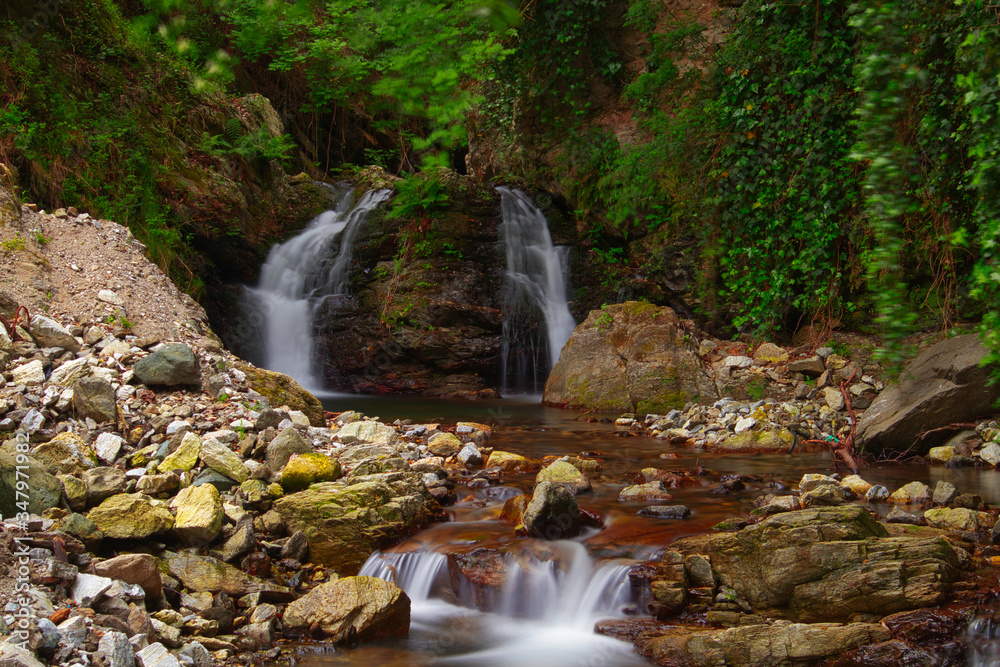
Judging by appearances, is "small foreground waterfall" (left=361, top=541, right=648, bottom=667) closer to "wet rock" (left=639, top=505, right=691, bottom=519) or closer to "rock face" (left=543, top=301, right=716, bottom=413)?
"wet rock" (left=639, top=505, right=691, bottom=519)

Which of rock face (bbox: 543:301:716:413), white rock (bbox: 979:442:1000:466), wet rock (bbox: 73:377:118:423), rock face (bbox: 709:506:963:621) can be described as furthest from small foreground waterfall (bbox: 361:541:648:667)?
rock face (bbox: 543:301:716:413)

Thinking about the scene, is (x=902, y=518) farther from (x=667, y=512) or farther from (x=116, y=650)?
(x=116, y=650)

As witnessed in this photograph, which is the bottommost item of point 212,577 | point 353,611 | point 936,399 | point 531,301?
point 353,611

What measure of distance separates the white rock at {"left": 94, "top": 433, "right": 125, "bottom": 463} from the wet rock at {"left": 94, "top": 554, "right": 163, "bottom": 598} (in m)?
1.34

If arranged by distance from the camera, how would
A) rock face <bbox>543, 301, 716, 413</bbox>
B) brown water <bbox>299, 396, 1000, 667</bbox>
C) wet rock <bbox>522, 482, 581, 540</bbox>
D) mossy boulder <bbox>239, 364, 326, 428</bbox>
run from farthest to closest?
rock face <bbox>543, 301, 716, 413</bbox> < mossy boulder <bbox>239, 364, 326, 428</bbox> < wet rock <bbox>522, 482, 581, 540</bbox> < brown water <bbox>299, 396, 1000, 667</bbox>

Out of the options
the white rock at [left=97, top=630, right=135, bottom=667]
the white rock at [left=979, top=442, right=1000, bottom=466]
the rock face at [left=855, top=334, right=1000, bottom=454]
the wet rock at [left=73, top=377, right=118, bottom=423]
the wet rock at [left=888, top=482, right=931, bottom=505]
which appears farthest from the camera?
the rock face at [left=855, top=334, right=1000, bottom=454]

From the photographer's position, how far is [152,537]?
362 cm

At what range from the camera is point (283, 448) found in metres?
4.80

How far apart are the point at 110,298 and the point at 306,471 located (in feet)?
10.0

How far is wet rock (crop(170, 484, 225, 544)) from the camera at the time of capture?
12.2 ft

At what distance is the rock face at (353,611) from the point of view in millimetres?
3334

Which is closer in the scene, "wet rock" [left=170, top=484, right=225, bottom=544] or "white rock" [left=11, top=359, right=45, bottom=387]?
"wet rock" [left=170, top=484, right=225, bottom=544]

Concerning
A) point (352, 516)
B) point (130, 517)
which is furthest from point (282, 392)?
point (130, 517)

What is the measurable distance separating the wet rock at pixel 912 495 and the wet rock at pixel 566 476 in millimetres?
2294
